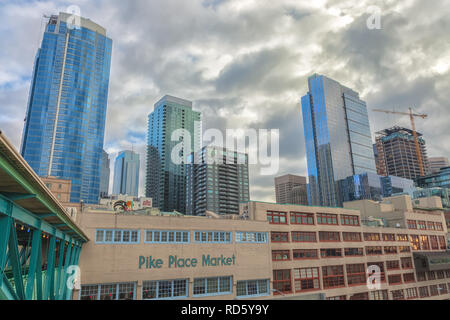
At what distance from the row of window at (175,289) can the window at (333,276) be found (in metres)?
15.2

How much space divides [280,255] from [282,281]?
3.84m

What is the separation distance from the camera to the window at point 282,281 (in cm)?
4816

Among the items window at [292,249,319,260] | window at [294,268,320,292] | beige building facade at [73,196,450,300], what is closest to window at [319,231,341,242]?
beige building facade at [73,196,450,300]

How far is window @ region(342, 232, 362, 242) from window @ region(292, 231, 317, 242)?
8598 millimetres

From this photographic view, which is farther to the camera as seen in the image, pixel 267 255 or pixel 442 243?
pixel 442 243

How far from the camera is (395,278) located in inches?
2653

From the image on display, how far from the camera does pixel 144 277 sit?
34.6 metres

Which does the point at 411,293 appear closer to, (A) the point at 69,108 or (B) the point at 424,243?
(B) the point at 424,243

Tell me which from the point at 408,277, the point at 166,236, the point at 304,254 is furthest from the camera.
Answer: the point at 408,277

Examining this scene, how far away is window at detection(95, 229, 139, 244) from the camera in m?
33.7

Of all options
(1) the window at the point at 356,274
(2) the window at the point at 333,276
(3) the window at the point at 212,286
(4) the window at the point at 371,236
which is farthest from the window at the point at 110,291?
(4) the window at the point at 371,236

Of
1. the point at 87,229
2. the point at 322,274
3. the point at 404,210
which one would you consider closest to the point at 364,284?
the point at 322,274

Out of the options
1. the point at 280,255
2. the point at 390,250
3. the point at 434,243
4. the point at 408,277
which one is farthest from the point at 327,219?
the point at 434,243

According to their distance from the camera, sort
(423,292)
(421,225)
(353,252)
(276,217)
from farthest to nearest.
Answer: (421,225)
(423,292)
(353,252)
(276,217)
